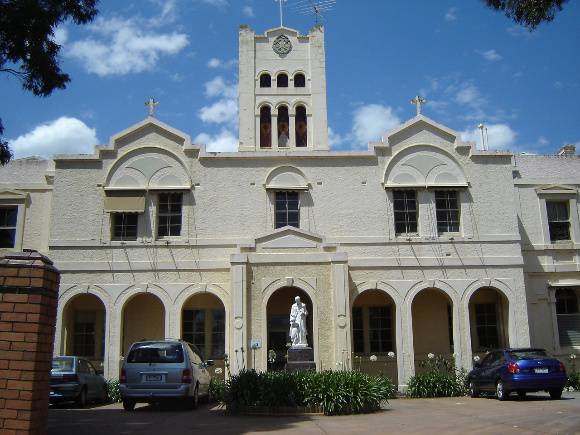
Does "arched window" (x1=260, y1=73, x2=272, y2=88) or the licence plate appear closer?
the licence plate

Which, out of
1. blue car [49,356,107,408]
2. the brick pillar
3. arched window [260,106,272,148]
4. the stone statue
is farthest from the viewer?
arched window [260,106,272,148]

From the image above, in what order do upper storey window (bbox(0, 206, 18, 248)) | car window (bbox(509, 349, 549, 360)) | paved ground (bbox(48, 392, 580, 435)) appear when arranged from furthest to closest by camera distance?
upper storey window (bbox(0, 206, 18, 248)), car window (bbox(509, 349, 549, 360)), paved ground (bbox(48, 392, 580, 435))

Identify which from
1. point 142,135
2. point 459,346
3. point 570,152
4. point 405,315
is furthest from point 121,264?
point 570,152

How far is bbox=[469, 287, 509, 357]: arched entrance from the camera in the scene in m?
22.2

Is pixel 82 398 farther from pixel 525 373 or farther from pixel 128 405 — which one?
pixel 525 373

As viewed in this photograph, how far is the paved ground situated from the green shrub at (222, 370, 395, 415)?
40 centimetres

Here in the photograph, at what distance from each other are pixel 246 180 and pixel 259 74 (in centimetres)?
713

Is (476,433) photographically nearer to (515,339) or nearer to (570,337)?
(515,339)

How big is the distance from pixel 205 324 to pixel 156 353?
7.79m

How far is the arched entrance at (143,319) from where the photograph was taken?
22000mm

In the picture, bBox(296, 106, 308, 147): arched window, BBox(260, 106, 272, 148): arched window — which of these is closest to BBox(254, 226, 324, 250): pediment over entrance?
BBox(260, 106, 272, 148): arched window

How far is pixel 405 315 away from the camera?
Result: 826 inches

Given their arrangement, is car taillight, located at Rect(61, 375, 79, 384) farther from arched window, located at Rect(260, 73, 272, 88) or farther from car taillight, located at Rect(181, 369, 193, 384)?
arched window, located at Rect(260, 73, 272, 88)

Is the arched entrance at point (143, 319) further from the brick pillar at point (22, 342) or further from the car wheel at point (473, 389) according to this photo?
the brick pillar at point (22, 342)
